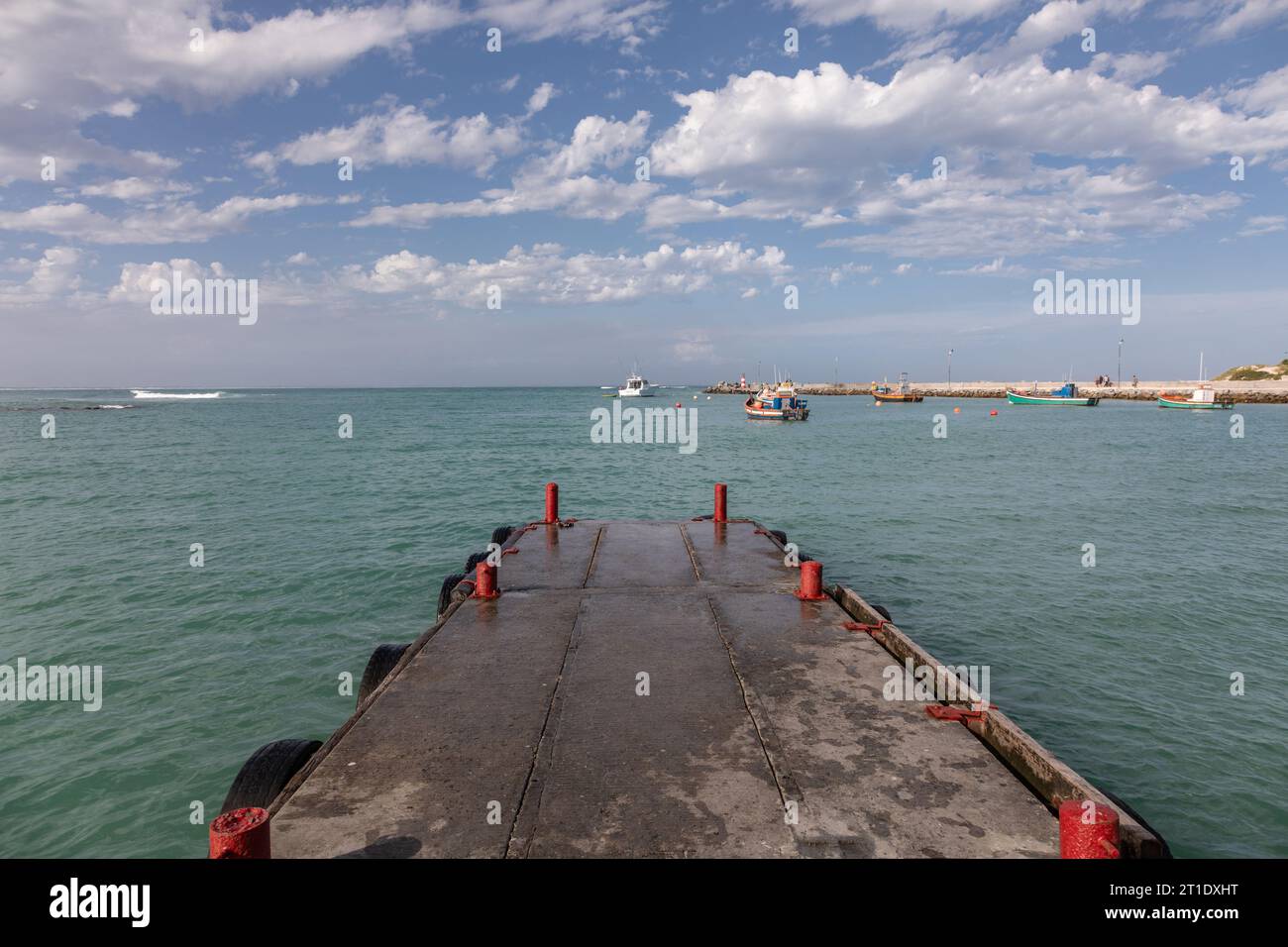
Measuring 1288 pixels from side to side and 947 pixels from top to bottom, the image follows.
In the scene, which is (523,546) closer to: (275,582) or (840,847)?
(275,582)

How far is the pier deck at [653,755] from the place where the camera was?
5.18m

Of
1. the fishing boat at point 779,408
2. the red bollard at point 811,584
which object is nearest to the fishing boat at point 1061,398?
the fishing boat at point 779,408

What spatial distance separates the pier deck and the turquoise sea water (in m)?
3.42

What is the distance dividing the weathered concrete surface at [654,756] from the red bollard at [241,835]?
789 mm

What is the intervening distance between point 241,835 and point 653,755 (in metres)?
3.46

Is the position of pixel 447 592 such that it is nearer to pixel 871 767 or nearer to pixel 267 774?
pixel 267 774

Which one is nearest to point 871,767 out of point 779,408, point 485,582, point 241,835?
point 241,835

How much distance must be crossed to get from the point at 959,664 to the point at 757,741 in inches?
284

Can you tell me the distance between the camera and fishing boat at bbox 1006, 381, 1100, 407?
397ft

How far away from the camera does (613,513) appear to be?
90.9 ft

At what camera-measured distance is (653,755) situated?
6.46 metres

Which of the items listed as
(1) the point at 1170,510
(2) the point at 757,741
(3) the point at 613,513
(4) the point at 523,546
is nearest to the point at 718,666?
(2) the point at 757,741
